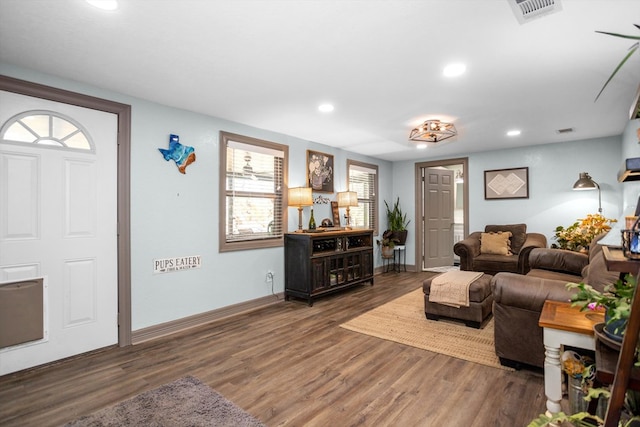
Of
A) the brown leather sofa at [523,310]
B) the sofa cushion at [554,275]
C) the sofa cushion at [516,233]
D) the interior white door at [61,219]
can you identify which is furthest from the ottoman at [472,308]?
the interior white door at [61,219]

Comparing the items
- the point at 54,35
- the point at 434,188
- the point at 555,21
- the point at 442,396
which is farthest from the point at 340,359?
the point at 434,188

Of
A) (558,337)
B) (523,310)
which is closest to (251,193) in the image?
(523,310)

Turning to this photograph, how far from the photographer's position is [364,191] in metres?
6.36

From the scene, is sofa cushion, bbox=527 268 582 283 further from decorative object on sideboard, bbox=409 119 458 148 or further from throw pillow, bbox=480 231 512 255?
decorative object on sideboard, bbox=409 119 458 148

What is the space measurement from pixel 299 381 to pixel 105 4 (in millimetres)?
2652

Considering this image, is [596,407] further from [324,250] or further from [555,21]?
[324,250]

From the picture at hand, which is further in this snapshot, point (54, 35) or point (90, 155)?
point (90, 155)

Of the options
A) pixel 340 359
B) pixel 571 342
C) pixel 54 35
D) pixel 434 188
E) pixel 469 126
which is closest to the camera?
pixel 571 342

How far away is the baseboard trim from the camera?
313 centimetres

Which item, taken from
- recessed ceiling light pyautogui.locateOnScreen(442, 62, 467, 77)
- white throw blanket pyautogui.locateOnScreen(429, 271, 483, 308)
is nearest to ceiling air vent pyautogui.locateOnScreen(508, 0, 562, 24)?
recessed ceiling light pyautogui.locateOnScreen(442, 62, 467, 77)

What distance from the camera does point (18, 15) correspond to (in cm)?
186

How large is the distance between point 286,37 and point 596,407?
2.61 m

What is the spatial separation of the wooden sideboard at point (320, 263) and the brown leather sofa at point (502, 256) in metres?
1.68

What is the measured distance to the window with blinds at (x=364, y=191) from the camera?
603cm
